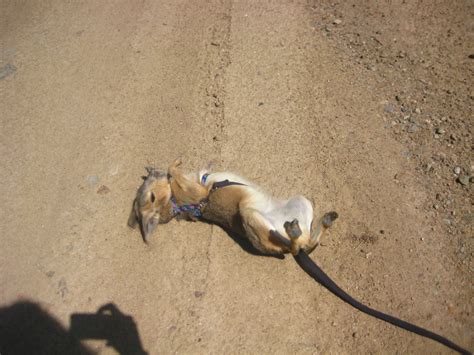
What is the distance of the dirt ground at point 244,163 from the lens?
416 cm

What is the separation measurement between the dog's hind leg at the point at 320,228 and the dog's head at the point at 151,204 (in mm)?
1850

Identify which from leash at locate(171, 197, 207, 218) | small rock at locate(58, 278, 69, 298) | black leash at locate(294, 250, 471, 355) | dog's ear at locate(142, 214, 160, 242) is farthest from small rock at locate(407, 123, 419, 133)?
small rock at locate(58, 278, 69, 298)

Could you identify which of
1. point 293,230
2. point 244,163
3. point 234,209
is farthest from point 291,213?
point 244,163

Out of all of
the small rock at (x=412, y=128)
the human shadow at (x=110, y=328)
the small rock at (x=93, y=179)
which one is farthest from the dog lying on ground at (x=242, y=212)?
the small rock at (x=412, y=128)

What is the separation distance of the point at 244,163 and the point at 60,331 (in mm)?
3027

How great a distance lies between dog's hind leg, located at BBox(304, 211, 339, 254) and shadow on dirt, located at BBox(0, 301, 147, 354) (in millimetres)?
2157

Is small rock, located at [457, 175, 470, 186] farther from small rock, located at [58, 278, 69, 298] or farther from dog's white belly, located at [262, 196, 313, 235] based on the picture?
small rock, located at [58, 278, 69, 298]

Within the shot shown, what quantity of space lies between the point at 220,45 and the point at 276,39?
96 cm

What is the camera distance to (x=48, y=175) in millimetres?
5582

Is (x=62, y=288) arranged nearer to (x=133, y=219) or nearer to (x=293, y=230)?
(x=133, y=219)

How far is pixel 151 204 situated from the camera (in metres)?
4.87

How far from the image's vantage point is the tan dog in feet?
14.0

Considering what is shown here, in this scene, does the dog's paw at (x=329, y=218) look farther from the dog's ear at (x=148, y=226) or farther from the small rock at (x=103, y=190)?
the small rock at (x=103, y=190)

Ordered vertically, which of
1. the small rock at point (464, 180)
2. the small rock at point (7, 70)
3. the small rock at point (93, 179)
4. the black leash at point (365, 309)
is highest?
the small rock at point (464, 180)
